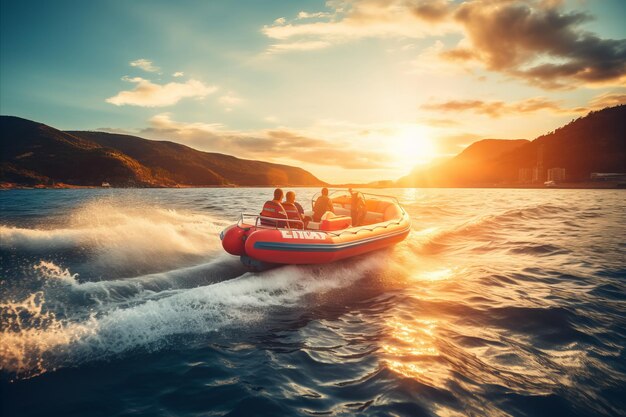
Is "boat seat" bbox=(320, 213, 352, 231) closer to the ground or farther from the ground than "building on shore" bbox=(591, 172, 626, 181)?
closer to the ground

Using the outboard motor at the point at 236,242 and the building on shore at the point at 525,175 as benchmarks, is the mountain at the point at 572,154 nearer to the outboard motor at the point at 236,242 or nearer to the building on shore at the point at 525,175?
the building on shore at the point at 525,175

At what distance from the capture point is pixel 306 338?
4.71 m

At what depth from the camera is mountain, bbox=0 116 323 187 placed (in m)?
88.1

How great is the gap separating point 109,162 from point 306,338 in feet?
359

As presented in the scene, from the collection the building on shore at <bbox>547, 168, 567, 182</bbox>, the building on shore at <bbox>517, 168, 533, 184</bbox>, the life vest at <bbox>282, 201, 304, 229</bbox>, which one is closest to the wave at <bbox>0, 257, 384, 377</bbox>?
the life vest at <bbox>282, 201, 304, 229</bbox>

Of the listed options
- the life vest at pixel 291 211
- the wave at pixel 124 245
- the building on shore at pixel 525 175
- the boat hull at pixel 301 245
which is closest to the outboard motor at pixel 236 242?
the boat hull at pixel 301 245

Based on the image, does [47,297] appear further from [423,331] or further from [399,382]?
[423,331]

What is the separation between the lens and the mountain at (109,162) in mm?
88069

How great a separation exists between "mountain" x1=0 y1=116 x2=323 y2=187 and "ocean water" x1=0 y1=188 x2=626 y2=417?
90968 millimetres

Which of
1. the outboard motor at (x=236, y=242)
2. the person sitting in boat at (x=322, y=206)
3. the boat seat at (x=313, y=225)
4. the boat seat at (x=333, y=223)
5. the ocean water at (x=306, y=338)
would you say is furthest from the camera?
the person sitting in boat at (x=322, y=206)

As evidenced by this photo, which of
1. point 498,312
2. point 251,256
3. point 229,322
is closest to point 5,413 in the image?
point 229,322

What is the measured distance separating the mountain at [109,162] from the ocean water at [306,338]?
90968mm

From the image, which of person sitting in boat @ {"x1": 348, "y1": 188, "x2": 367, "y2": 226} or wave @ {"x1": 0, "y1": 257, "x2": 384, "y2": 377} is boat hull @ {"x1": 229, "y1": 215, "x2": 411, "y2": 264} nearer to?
wave @ {"x1": 0, "y1": 257, "x2": 384, "y2": 377}

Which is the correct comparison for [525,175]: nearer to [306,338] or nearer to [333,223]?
[333,223]
